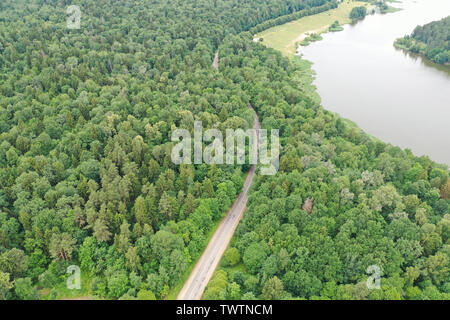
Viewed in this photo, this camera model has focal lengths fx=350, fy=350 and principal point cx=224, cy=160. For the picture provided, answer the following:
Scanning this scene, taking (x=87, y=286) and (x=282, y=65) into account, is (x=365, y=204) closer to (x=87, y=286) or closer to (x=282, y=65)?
(x=87, y=286)

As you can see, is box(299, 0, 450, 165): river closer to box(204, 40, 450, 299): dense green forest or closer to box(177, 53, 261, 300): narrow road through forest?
box(204, 40, 450, 299): dense green forest

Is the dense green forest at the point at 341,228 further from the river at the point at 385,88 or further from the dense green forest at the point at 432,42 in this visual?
the dense green forest at the point at 432,42

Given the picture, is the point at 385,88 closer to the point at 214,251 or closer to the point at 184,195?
the point at 184,195

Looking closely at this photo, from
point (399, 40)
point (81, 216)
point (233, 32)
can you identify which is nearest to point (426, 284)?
point (81, 216)

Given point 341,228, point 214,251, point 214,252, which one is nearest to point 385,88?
point 341,228

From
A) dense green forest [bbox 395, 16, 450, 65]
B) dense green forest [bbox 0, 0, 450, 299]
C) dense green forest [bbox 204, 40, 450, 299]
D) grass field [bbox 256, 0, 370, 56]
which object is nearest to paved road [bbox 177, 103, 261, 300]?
dense green forest [bbox 0, 0, 450, 299]
